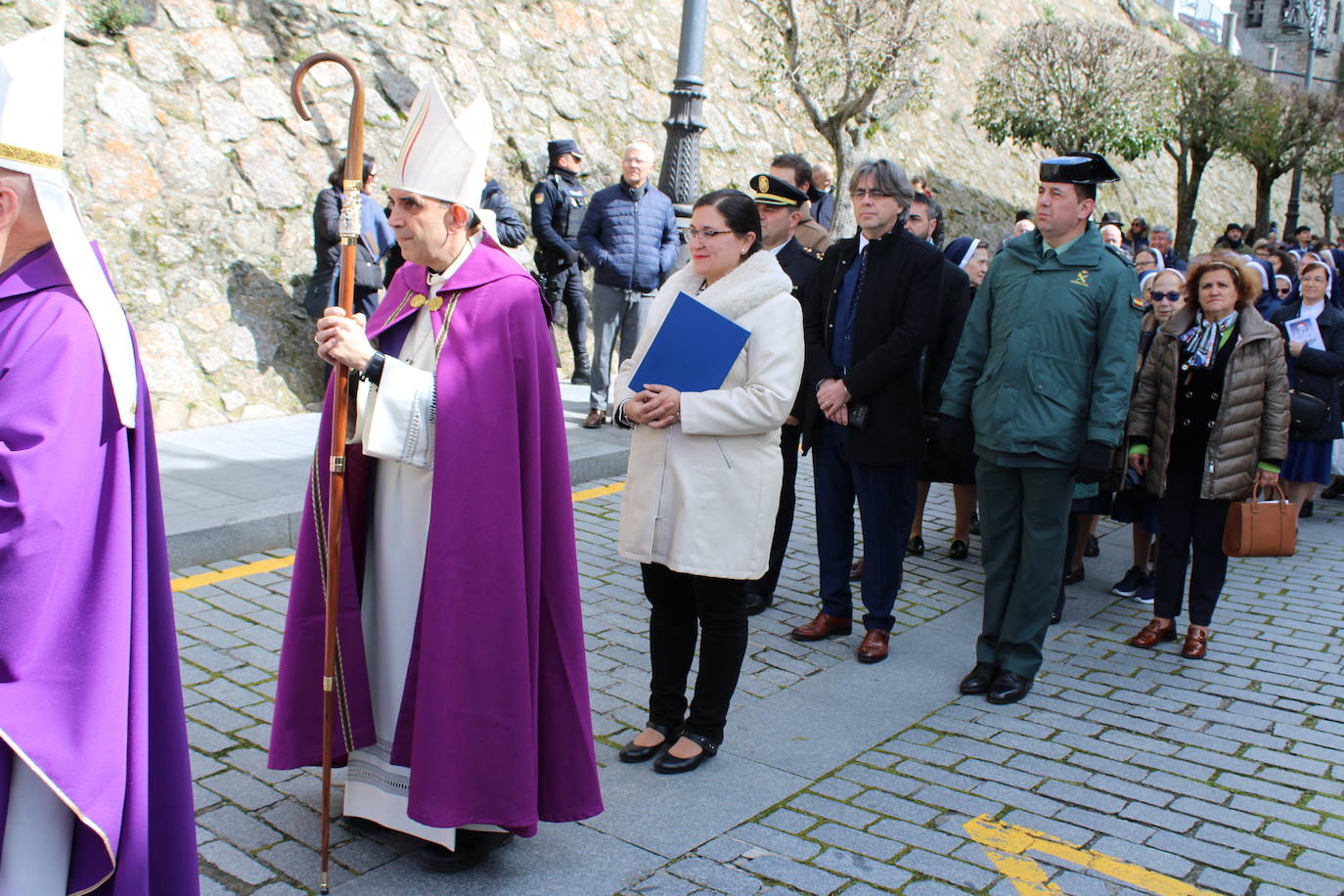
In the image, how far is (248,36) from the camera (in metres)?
10.5

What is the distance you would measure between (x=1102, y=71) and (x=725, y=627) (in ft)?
72.9

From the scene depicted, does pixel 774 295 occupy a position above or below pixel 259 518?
above

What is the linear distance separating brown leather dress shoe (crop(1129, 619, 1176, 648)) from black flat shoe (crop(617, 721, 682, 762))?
8.92ft

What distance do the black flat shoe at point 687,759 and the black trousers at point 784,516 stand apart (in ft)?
5.60

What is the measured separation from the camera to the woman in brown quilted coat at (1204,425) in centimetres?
576

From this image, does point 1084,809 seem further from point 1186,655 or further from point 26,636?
point 26,636

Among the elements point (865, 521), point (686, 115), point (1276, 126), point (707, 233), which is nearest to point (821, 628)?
point (865, 521)

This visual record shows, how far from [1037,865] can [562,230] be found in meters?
7.96

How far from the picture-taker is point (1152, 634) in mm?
6031

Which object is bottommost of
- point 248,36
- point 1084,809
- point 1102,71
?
point 1084,809

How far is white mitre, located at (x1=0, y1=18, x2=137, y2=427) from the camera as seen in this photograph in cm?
245

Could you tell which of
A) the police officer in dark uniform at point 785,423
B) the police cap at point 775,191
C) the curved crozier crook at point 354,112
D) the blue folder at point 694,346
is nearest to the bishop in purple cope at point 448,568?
Answer: the curved crozier crook at point 354,112

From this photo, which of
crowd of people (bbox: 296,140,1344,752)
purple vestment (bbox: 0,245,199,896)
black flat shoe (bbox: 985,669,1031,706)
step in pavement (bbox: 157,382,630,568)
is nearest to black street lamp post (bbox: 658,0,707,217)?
step in pavement (bbox: 157,382,630,568)

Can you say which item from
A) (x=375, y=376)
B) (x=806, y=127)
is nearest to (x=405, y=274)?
(x=375, y=376)
